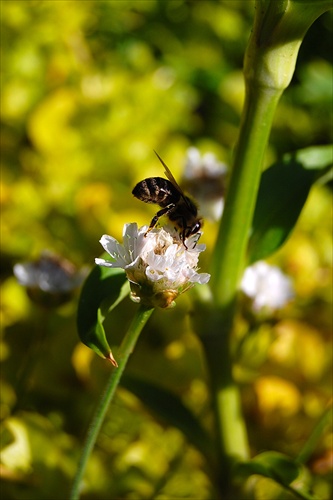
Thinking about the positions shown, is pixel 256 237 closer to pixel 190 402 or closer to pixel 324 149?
pixel 324 149

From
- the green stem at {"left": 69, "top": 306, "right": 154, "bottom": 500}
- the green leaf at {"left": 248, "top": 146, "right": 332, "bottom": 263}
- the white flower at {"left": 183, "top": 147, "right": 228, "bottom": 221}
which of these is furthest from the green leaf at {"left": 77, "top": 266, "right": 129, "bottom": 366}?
the white flower at {"left": 183, "top": 147, "right": 228, "bottom": 221}

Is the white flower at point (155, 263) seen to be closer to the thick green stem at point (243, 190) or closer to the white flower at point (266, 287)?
the thick green stem at point (243, 190)

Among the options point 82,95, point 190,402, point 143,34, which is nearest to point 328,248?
point 190,402

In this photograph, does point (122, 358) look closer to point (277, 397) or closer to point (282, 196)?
point (282, 196)

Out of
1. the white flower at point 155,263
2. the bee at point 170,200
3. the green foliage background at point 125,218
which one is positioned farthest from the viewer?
the green foliage background at point 125,218

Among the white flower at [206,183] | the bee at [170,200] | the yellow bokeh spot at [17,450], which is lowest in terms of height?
the yellow bokeh spot at [17,450]

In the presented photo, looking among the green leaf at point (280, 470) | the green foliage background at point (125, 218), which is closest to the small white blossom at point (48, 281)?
the green foliage background at point (125, 218)

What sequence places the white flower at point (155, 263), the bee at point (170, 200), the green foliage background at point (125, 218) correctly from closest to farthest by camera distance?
the white flower at point (155, 263) < the bee at point (170, 200) < the green foliage background at point (125, 218)
